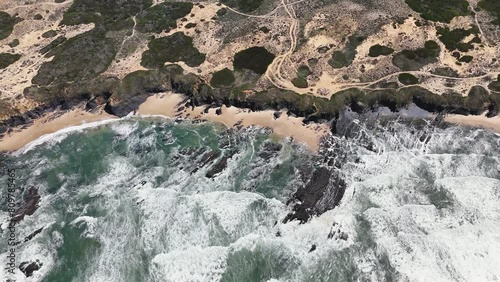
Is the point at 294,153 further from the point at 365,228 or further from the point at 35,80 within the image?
the point at 35,80

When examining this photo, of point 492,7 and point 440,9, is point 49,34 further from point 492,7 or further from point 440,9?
point 492,7

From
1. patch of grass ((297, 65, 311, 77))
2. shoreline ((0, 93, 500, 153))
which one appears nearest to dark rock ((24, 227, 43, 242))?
shoreline ((0, 93, 500, 153))

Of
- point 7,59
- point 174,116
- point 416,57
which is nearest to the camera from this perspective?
point 174,116

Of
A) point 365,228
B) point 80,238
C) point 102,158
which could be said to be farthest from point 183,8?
point 365,228

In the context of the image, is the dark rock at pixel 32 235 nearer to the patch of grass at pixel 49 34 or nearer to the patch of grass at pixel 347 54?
the patch of grass at pixel 49 34

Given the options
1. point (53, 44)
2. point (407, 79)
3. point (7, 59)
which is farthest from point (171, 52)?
point (407, 79)

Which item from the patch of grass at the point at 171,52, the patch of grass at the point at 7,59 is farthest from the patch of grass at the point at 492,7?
the patch of grass at the point at 7,59
